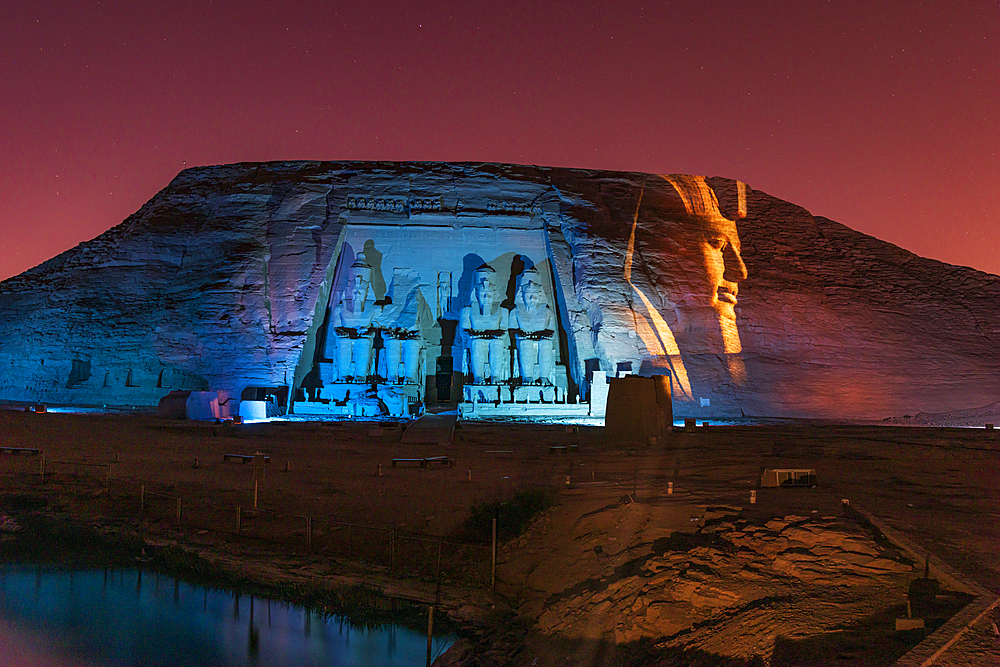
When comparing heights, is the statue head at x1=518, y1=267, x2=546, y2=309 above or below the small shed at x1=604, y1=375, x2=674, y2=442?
above

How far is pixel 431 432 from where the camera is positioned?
653 inches

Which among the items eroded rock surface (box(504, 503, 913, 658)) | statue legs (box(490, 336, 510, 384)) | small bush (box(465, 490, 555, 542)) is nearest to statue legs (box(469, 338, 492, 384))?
statue legs (box(490, 336, 510, 384))

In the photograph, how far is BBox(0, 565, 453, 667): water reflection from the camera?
725 centimetres

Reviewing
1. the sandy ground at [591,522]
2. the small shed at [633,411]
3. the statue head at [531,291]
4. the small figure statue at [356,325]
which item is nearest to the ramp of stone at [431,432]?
the sandy ground at [591,522]

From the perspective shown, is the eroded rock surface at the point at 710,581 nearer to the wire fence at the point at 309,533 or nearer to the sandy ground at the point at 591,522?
the sandy ground at the point at 591,522

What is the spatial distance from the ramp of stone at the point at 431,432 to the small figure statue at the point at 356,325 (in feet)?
34.3

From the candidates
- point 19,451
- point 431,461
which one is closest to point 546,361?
point 431,461

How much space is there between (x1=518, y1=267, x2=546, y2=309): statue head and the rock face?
0.49 feet

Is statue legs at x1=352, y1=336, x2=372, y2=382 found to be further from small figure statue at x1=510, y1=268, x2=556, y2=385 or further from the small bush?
the small bush

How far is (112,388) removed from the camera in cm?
2538

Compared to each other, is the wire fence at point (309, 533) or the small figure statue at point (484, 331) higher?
the small figure statue at point (484, 331)

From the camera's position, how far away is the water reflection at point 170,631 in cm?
725

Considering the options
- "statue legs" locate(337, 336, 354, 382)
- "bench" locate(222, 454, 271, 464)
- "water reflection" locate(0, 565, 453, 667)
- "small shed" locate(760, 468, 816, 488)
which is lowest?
"water reflection" locate(0, 565, 453, 667)

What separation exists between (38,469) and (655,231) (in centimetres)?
2213
